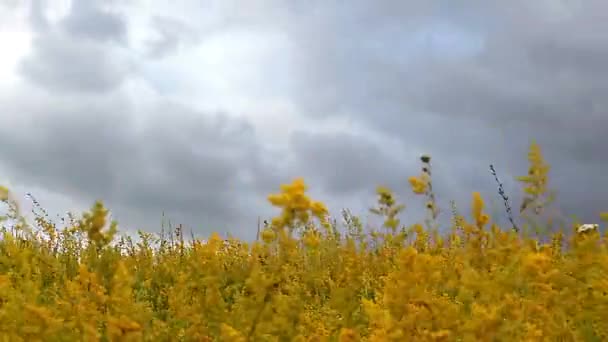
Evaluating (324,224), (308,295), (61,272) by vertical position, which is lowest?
(308,295)

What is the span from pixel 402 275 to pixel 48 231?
6.10 meters

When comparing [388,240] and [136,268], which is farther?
[388,240]

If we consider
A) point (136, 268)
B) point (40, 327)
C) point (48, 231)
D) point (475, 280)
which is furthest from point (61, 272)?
point (475, 280)

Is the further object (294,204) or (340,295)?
(340,295)

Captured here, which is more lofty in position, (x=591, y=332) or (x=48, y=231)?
(x=48, y=231)

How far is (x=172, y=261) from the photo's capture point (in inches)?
304

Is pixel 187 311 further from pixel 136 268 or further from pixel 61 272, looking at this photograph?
pixel 136 268

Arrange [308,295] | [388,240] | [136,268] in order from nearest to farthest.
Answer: [308,295] < [136,268] < [388,240]

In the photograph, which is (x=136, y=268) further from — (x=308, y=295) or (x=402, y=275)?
(x=402, y=275)

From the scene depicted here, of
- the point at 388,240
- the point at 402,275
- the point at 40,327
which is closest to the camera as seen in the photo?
the point at 402,275

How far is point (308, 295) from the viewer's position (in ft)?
20.2

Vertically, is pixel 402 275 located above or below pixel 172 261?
below

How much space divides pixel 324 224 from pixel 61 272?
3164mm

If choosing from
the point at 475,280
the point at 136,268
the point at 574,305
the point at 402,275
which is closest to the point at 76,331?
the point at 402,275
